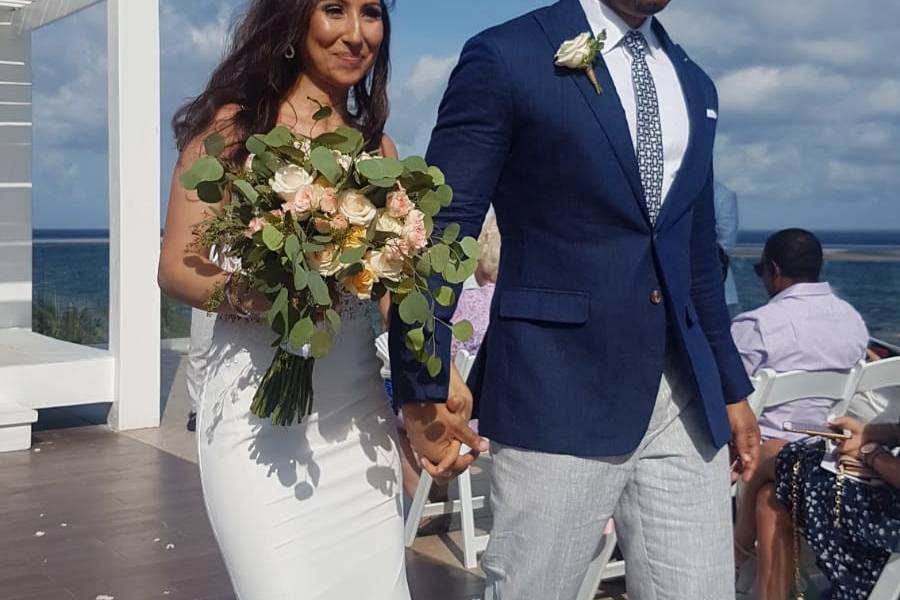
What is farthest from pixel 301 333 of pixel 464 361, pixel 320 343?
pixel 464 361

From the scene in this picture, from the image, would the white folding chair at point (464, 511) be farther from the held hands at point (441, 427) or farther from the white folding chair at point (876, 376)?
the held hands at point (441, 427)

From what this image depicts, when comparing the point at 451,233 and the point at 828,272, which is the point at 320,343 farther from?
the point at 828,272

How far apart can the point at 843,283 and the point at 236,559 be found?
5695cm

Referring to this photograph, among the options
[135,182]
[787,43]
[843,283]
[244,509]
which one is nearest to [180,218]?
[244,509]

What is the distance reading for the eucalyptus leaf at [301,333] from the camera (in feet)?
8.50

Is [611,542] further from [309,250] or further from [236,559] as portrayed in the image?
[309,250]

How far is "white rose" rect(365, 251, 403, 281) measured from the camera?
2627mm

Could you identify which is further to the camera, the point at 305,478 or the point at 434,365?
the point at 305,478

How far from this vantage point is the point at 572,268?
2711 mm

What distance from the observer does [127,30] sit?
900 cm

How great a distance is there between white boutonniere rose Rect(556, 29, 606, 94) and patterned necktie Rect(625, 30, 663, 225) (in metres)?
0.12

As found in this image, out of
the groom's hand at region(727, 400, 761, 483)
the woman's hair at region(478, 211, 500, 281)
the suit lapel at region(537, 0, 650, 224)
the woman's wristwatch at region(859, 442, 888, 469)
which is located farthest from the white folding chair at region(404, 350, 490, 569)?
the suit lapel at region(537, 0, 650, 224)

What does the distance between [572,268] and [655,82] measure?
47 cm

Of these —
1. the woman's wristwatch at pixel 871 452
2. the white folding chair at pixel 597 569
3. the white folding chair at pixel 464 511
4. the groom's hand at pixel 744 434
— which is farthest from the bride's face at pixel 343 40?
the white folding chair at pixel 464 511
